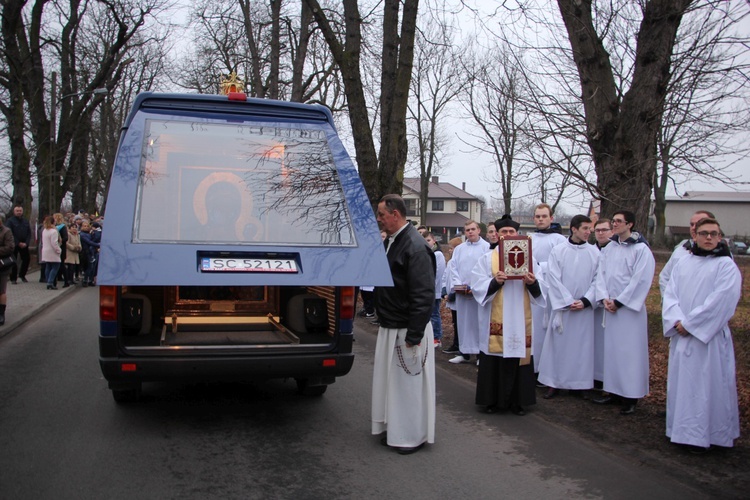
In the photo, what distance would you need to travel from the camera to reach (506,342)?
257 inches

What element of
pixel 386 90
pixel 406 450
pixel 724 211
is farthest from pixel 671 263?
pixel 724 211

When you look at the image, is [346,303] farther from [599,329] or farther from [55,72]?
[55,72]

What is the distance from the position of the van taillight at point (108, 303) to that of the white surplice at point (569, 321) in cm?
453

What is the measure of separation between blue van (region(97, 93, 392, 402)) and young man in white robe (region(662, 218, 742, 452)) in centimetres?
253

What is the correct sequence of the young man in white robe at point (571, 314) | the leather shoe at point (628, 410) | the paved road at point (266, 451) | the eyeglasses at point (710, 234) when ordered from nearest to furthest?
the paved road at point (266, 451) < the eyeglasses at point (710, 234) < the leather shoe at point (628, 410) < the young man in white robe at point (571, 314)

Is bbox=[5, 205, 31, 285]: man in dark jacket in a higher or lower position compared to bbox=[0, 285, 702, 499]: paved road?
higher

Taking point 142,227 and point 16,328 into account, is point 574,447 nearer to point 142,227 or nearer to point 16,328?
point 142,227

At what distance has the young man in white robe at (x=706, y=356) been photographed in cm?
538

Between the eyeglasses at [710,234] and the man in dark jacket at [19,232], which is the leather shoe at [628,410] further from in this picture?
the man in dark jacket at [19,232]

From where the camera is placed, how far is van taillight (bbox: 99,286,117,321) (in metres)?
5.27

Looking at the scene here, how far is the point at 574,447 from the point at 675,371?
1041 millimetres

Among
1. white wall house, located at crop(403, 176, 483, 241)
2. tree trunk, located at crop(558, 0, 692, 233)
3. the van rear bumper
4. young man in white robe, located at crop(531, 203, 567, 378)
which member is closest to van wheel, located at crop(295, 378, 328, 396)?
the van rear bumper

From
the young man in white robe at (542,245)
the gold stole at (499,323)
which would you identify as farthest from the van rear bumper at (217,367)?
the young man in white robe at (542,245)

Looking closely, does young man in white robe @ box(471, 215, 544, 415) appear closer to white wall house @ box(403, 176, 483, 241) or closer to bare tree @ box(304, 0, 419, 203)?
bare tree @ box(304, 0, 419, 203)
